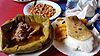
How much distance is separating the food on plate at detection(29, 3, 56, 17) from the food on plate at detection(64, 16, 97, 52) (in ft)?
0.55

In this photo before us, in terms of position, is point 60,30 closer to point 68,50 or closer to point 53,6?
point 68,50

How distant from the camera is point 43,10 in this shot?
93cm

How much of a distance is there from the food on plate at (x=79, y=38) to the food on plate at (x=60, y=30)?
0.07ft

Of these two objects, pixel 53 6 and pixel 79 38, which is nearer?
pixel 79 38

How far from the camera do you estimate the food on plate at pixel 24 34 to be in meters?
0.70

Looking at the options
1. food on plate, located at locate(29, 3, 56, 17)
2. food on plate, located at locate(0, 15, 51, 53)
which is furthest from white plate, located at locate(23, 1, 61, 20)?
food on plate, located at locate(0, 15, 51, 53)

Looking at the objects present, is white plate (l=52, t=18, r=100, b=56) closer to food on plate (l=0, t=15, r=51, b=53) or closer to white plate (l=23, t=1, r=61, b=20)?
food on plate (l=0, t=15, r=51, b=53)

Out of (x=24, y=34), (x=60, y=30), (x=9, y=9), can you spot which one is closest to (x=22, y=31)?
(x=24, y=34)

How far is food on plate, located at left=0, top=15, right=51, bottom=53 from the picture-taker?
2.29 feet

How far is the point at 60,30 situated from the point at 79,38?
0.31ft

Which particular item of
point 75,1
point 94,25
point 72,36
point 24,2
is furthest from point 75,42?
point 24,2

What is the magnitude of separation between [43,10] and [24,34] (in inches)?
8.8

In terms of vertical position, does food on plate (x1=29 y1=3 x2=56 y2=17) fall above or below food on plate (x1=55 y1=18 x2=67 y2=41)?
above

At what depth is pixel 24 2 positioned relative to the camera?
1009mm
